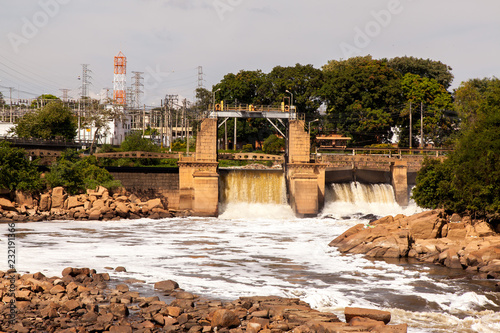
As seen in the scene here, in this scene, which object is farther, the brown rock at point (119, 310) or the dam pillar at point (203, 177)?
the dam pillar at point (203, 177)

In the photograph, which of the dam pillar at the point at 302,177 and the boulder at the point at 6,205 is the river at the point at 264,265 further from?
the boulder at the point at 6,205

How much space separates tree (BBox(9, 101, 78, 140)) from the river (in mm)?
33342

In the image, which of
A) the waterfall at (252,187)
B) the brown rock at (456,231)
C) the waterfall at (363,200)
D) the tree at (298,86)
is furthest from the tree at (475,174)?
the tree at (298,86)

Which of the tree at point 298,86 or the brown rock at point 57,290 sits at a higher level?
the tree at point 298,86

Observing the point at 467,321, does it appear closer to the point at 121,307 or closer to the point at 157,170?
the point at 121,307

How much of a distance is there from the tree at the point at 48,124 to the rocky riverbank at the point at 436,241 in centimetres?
5059

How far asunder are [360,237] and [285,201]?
66.6 feet

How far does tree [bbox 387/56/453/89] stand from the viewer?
8638cm

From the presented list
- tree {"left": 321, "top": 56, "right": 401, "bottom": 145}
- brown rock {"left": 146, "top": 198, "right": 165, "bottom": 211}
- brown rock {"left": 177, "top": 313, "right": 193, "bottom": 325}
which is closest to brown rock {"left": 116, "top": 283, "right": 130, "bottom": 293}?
brown rock {"left": 177, "top": 313, "right": 193, "bottom": 325}

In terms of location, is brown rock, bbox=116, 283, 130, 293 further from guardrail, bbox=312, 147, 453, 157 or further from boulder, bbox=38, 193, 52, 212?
guardrail, bbox=312, 147, 453, 157

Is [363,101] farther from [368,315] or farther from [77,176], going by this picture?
[368,315]

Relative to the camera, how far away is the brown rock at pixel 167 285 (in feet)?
71.8

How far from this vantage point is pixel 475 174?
3444 centimetres

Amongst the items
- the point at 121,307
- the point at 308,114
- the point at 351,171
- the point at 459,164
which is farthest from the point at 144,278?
the point at 308,114
